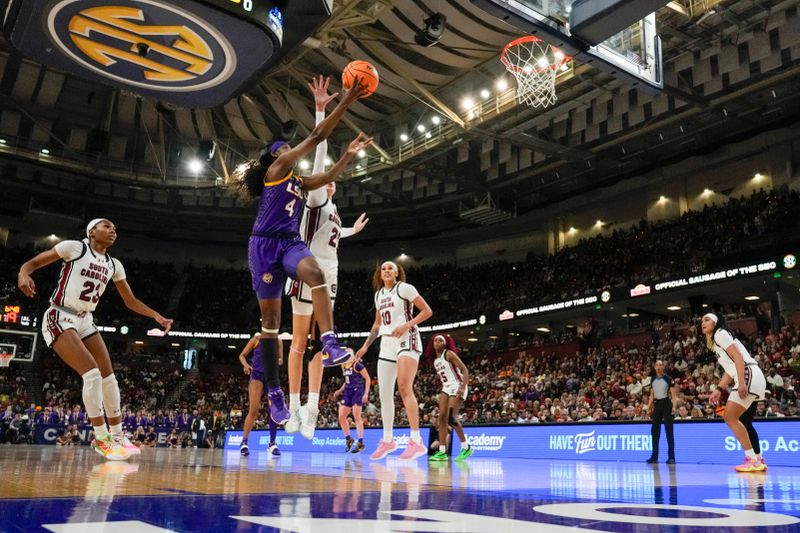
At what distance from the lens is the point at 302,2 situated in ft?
33.3

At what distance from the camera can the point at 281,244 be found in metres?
4.52

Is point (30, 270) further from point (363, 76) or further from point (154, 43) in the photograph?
point (154, 43)

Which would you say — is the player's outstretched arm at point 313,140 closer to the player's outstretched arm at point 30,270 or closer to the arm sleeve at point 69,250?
the player's outstretched arm at point 30,270

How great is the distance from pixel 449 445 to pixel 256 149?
71.1 ft

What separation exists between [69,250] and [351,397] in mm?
5232

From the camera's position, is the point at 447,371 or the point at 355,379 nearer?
the point at 447,371

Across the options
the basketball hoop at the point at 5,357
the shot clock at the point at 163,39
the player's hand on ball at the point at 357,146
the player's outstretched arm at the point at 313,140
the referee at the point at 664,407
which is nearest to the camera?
the player's outstretched arm at the point at 313,140

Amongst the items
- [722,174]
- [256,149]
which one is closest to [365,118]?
[256,149]

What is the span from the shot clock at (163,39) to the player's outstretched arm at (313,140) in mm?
5542

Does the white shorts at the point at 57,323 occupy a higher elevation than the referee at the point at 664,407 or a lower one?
higher

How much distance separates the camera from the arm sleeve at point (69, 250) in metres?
5.98

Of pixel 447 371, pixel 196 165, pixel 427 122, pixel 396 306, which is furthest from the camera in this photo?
pixel 196 165

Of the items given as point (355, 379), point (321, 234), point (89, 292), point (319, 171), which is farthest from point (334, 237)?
point (355, 379)

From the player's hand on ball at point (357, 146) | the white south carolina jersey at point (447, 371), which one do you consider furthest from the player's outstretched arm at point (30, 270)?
the white south carolina jersey at point (447, 371)
